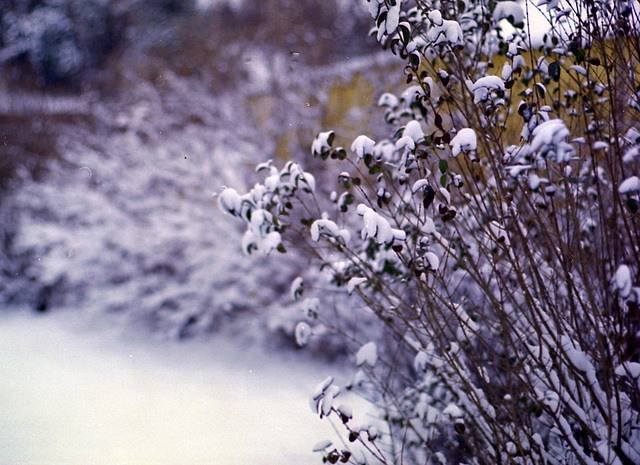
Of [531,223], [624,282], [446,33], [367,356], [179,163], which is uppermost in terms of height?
[179,163]

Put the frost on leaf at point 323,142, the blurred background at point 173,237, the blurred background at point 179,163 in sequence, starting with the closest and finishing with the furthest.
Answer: the frost on leaf at point 323,142 < the blurred background at point 173,237 < the blurred background at point 179,163

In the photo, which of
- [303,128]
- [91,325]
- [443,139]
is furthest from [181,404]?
[443,139]

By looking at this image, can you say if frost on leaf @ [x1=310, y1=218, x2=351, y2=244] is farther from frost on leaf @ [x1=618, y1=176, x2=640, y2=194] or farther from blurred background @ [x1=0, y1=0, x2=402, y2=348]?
blurred background @ [x1=0, y1=0, x2=402, y2=348]

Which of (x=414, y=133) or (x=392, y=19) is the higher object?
(x=392, y=19)

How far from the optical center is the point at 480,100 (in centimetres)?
150

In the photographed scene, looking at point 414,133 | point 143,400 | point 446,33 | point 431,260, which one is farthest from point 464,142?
point 143,400

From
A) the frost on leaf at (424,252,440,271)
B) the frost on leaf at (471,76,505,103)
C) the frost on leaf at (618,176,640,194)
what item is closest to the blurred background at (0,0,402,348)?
the frost on leaf at (424,252,440,271)

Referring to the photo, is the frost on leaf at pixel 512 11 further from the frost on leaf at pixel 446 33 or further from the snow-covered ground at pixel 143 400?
the snow-covered ground at pixel 143 400

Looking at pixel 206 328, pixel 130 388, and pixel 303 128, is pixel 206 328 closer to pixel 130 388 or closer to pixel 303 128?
pixel 130 388

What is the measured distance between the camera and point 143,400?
4.10 meters

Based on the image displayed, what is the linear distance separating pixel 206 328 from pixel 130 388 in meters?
1.10

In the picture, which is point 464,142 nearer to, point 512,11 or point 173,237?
point 512,11

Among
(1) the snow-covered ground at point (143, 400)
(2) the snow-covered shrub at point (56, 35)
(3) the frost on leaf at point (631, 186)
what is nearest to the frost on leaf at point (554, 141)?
(3) the frost on leaf at point (631, 186)

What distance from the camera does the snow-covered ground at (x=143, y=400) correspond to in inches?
129
